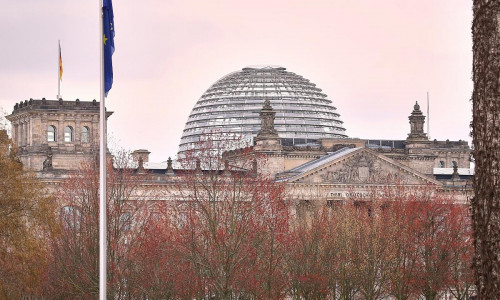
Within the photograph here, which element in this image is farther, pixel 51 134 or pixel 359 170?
pixel 359 170

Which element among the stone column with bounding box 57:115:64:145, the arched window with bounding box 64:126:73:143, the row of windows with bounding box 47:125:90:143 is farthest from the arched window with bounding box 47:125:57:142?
the arched window with bounding box 64:126:73:143

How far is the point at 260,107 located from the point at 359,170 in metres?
52.5

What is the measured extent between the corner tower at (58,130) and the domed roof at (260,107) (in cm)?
5197

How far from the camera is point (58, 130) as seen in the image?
109 meters

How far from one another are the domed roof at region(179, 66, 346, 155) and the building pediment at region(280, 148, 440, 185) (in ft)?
154

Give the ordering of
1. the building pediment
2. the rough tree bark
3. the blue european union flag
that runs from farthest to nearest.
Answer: the building pediment
the blue european union flag
the rough tree bark

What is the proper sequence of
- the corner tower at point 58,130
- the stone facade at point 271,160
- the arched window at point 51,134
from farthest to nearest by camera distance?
the arched window at point 51,134
the corner tower at point 58,130
the stone facade at point 271,160

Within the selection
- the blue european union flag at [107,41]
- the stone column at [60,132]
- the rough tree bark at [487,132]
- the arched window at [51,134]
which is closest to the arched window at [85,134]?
the stone column at [60,132]

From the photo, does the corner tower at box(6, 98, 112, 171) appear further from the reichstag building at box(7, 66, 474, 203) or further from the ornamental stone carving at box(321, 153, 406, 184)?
the ornamental stone carving at box(321, 153, 406, 184)

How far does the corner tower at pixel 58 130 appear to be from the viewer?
108375 millimetres

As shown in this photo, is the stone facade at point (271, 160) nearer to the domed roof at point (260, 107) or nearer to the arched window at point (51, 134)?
the arched window at point (51, 134)

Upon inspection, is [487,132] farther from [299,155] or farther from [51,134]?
[299,155]

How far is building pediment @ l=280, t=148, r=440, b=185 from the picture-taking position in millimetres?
112000

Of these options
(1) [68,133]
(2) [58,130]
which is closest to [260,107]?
(1) [68,133]
